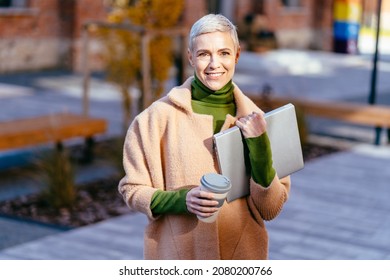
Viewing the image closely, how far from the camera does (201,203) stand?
104 inches

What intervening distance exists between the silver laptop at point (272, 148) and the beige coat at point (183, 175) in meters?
0.05

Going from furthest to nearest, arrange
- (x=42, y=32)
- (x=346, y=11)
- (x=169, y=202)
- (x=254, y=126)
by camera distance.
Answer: (x=346, y=11), (x=42, y=32), (x=169, y=202), (x=254, y=126)

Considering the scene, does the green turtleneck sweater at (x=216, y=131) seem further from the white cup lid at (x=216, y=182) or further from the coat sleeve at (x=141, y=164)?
the white cup lid at (x=216, y=182)

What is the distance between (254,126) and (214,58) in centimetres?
25

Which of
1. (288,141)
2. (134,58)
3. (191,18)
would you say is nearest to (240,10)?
(191,18)

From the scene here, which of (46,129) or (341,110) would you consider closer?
(46,129)

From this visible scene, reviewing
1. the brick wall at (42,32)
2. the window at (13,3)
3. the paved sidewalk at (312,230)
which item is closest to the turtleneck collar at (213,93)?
the paved sidewalk at (312,230)

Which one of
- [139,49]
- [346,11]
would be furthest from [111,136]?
[346,11]

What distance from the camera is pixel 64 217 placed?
8.50 m

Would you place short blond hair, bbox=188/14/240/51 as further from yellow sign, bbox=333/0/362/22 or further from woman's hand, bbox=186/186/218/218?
yellow sign, bbox=333/0/362/22

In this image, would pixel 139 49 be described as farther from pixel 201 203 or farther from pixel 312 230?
pixel 201 203

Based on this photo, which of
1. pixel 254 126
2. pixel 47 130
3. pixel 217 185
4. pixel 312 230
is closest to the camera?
pixel 217 185

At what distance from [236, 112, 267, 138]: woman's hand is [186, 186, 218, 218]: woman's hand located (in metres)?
0.24
